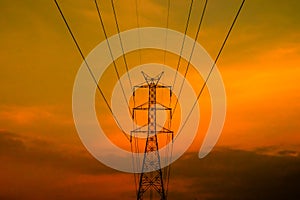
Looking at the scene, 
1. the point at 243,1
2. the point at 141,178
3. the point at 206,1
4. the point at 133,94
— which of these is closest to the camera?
the point at 243,1

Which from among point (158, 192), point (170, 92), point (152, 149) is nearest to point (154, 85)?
Answer: point (170, 92)

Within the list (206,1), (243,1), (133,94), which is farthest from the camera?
(133,94)

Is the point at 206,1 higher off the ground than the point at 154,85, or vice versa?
the point at 154,85

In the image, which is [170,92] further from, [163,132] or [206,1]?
[206,1]

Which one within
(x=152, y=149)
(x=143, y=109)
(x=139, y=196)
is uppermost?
(x=143, y=109)

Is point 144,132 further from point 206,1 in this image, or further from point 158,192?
point 206,1

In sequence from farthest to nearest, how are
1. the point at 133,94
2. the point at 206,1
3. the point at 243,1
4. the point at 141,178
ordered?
the point at 141,178 < the point at 133,94 < the point at 206,1 < the point at 243,1

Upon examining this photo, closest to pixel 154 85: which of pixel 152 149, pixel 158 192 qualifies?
pixel 152 149

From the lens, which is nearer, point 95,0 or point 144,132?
point 95,0

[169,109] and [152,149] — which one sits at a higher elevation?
[169,109]
